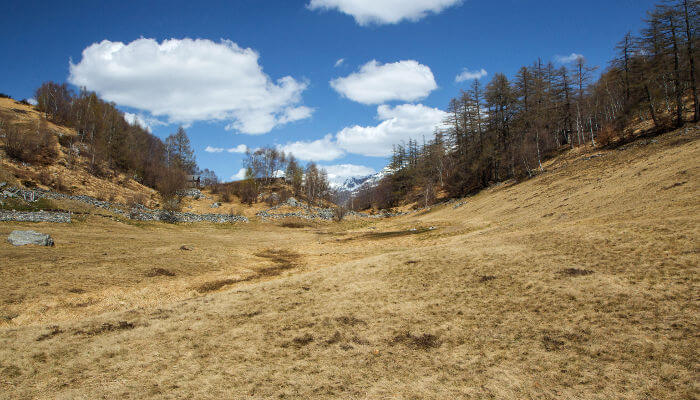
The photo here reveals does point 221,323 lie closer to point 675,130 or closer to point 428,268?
point 428,268

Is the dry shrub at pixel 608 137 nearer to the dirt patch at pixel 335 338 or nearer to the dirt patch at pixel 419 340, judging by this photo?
the dirt patch at pixel 419 340

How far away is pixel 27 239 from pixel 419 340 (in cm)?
2468

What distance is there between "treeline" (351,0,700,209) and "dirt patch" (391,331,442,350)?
148ft

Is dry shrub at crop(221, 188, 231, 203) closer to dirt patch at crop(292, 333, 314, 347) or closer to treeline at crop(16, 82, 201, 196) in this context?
treeline at crop(16, 82, 201, 196)

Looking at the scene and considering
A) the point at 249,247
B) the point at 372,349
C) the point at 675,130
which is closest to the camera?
the point at 372,349

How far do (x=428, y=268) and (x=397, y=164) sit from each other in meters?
89.9

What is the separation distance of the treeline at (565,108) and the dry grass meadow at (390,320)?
27612mm

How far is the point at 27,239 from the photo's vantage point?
749 inches

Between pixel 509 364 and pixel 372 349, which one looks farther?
pixel 372 349

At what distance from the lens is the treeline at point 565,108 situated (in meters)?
36.3

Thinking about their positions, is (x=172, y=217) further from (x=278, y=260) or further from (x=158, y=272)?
(x=158, y=272)

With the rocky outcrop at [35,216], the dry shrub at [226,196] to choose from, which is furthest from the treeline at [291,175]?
the rocky outcrop at [35,216]

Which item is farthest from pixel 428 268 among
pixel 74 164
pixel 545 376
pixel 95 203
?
pixel 74 164

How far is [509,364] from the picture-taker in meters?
7.30
